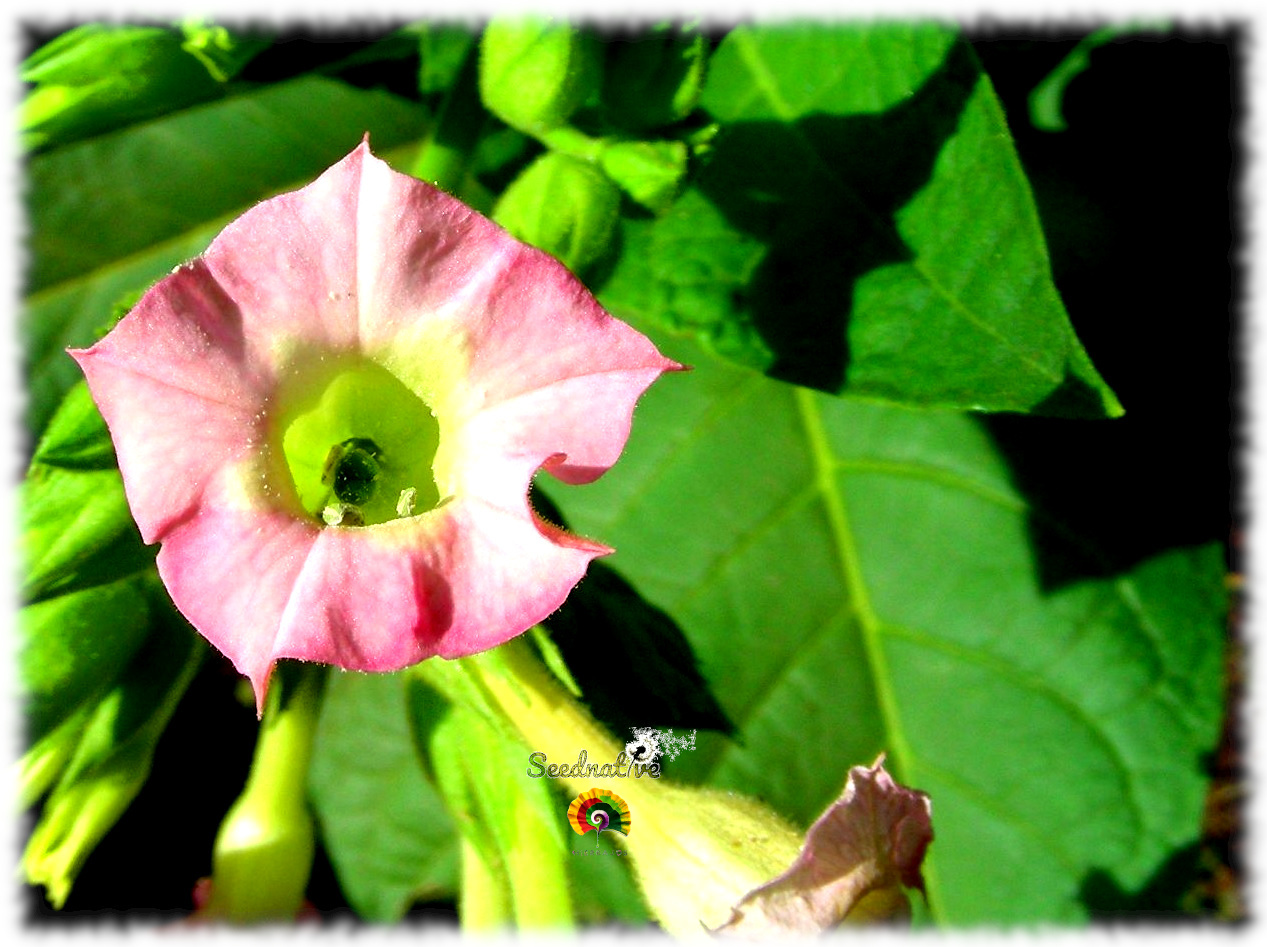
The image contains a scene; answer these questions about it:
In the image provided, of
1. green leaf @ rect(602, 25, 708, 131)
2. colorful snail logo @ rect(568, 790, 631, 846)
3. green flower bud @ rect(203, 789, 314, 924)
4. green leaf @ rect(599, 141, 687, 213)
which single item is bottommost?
green flower bud @ rect(203, 789, 314, 924)

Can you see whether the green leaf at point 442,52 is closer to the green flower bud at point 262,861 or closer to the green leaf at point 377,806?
the green flower bud at point 262,861

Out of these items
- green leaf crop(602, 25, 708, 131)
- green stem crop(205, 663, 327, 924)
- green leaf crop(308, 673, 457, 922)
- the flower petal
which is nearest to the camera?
the flower petal

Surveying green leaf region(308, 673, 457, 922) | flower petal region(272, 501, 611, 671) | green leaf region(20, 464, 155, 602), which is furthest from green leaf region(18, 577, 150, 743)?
green leaf region(308, 673, 457, 922)

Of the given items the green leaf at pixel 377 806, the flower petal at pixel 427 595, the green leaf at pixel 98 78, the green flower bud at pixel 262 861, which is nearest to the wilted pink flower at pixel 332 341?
the flower petal at pixel 427 595

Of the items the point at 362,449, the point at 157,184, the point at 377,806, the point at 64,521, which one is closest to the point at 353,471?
the point at 362,449

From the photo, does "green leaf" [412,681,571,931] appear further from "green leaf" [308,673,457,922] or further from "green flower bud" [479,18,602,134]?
"green leaf" [308,673,457,922]

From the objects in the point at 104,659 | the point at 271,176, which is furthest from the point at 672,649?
the point at 271,176

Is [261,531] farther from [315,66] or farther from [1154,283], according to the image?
[1154,283]
